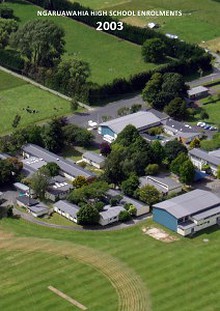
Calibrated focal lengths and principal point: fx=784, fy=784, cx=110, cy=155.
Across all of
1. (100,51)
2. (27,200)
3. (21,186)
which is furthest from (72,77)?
(27,200)

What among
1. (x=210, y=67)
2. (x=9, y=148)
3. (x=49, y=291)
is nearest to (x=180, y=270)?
(x=49, y=291)

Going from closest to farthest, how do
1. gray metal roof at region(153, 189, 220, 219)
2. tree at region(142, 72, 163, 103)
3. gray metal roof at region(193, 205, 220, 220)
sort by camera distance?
1. gray metal roof at region(193, 205, 220, 220)
2. gray metal roof at region(153, 189, 220, 219)
3. tree at region(142, 72, 163, 103)

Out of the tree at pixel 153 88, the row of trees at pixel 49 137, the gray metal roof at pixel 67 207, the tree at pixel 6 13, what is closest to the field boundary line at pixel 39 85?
the tree at pixel 153 88

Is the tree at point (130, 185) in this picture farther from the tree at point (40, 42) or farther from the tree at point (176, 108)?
the tree at point (40, 42)

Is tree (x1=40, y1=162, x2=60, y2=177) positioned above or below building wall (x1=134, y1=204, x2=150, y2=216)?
above

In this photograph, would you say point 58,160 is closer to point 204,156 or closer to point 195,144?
point 204,156

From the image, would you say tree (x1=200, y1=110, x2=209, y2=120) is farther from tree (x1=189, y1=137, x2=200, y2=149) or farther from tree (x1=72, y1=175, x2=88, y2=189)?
tree (x1=72, y1=175, x2=88, y2=189)

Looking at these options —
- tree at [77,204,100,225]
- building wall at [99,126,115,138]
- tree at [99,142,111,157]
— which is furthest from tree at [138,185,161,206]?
building wall at [99,126,115,138]
